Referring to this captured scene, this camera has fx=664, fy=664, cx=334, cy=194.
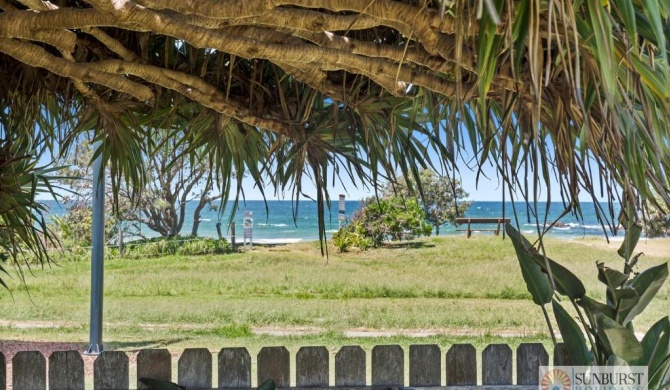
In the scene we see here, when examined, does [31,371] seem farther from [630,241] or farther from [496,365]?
[630,241]

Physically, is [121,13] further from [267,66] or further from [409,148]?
[409,148]

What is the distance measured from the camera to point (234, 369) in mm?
1703

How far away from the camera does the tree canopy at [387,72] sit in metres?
0.74

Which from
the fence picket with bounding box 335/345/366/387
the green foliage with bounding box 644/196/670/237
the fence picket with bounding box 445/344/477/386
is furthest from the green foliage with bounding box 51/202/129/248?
the green foliage with bounding box 644/196/670/237

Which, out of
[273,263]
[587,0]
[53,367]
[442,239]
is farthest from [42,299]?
[587,0]

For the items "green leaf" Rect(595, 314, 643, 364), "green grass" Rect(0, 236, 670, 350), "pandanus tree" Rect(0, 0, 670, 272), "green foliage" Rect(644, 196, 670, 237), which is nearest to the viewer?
"pandanus tree" Rect(0, 0, 670, 272)

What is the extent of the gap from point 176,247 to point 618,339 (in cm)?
630

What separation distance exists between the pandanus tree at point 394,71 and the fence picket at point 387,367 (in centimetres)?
47

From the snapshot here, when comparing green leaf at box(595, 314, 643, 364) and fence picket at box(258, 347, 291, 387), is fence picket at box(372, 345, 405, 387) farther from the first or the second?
green leaf at box(595, 314, 643, 364)

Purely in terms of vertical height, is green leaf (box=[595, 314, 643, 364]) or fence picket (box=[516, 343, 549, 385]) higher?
green leaf (box=[595, 314, 643, 364])

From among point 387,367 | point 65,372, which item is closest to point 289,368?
point 387,367

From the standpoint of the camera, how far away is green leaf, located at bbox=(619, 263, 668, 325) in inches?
59.9

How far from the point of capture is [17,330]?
19.6 feet

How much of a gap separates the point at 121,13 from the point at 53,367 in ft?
3.52
